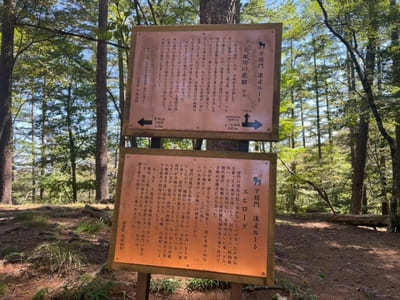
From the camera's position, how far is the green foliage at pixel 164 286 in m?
2.56

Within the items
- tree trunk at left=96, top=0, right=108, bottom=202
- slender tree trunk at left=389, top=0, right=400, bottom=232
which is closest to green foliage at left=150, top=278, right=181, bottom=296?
slender tree trunk at left=389, top=0, right=400, bottom=232

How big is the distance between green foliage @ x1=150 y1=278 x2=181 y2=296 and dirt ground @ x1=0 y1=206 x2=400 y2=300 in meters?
0.04

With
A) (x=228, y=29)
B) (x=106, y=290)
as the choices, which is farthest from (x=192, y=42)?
(x=106, y=290)

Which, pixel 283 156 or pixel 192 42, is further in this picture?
pixel 283 156

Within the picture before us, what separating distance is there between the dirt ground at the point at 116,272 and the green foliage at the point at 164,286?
4cm

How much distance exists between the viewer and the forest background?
19.4 feet

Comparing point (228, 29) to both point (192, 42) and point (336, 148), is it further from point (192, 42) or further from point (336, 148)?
point (336, 148)

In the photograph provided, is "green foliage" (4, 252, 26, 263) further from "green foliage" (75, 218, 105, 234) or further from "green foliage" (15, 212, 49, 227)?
"green foliage" (15, 212, 49, 227)

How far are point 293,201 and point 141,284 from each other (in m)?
11.8

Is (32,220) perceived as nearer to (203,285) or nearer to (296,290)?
(203,285)

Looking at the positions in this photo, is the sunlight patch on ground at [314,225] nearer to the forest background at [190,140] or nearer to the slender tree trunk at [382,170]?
the forest background at [190,140]

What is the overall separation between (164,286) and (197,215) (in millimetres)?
1045

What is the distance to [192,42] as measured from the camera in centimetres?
217

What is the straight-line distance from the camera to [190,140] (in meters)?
9.35
